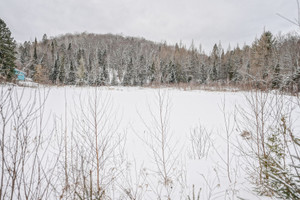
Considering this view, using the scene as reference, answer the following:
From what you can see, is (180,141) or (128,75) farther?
(128,75)

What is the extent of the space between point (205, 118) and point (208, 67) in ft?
113

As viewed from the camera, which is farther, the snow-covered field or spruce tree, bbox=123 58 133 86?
spruce tree, bbox=123 58 133 86

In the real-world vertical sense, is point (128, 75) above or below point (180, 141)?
above

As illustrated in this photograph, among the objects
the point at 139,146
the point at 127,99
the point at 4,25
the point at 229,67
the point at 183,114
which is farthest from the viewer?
the point at 229,67

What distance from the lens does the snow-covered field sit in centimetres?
329

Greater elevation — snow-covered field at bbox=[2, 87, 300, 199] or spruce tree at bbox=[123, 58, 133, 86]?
spruce tree at bbox=[123, 58, 133, 86]

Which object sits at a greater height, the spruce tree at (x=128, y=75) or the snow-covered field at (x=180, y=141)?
the spruce tree at (x=128, y=75)

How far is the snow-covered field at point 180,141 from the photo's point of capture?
129 inches

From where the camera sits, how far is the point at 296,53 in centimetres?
208

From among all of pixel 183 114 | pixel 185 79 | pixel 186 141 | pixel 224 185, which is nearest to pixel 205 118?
pixel 183 114

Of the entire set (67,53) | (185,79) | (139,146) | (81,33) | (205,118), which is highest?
(81,33)

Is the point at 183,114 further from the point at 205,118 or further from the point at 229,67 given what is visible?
the point at 229,67

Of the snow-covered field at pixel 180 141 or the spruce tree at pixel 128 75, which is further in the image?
the spruce tree at pixel 128 75

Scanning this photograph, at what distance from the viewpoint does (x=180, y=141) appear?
660cm
